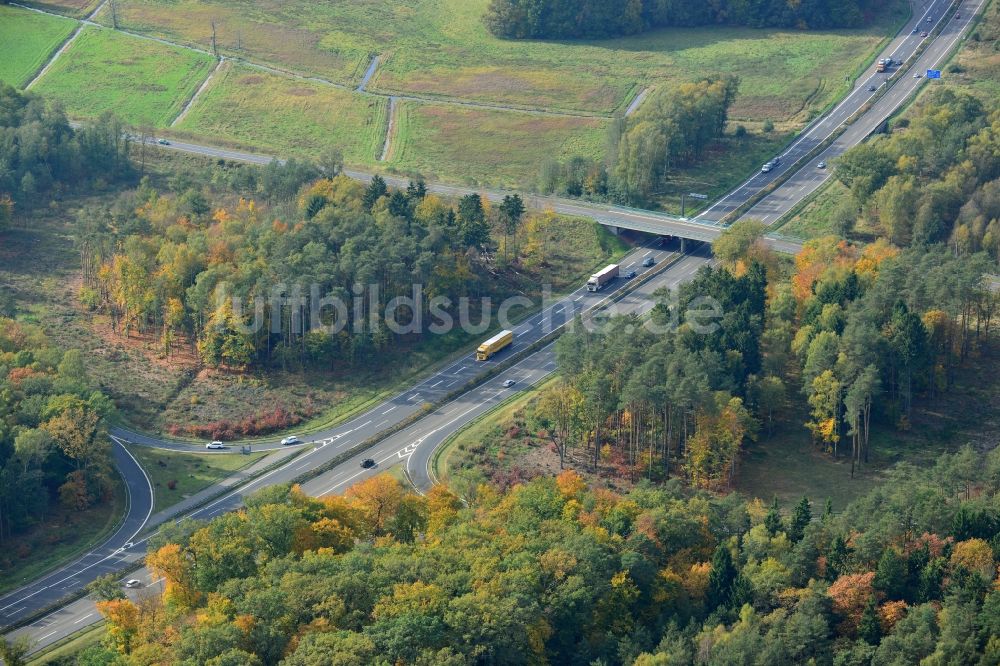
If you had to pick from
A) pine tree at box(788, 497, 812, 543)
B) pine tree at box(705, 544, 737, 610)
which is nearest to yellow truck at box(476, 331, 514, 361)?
pine tree at box(788, 497, 812, 543)

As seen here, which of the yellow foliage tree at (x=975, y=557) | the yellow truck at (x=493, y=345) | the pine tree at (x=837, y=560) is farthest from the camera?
the yellow truck at (x=493, y=345)

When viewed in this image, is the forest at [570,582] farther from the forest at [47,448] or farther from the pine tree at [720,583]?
the forest at [47,448]

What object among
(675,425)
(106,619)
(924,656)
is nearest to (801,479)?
(675,425)

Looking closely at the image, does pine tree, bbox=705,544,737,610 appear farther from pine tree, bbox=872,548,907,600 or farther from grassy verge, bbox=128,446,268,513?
grassy verge, bbox=128,446,268,513

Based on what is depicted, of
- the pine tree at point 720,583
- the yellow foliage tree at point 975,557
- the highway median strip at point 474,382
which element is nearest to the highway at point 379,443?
the highway median strip at point 474,382

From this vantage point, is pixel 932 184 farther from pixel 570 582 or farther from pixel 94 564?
pixel 94 564

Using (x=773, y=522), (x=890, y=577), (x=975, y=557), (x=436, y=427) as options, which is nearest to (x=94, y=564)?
(x=436, y=427)

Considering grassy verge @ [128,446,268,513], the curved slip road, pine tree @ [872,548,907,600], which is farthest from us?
grassy verge @ [128,446,268,513]
